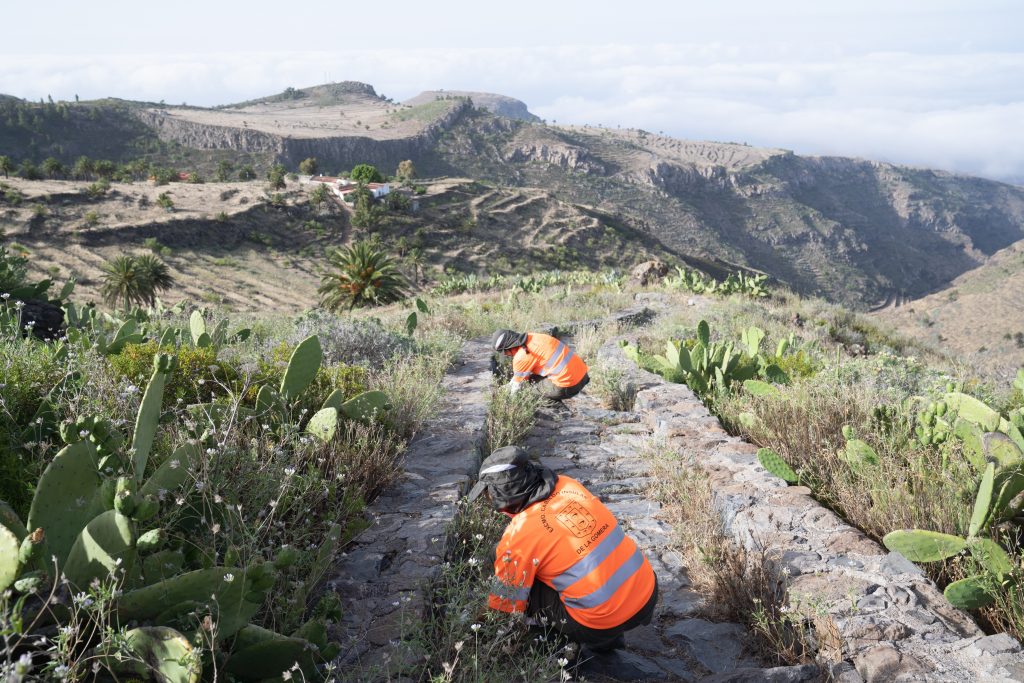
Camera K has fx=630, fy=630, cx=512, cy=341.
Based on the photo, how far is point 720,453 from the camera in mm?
4977

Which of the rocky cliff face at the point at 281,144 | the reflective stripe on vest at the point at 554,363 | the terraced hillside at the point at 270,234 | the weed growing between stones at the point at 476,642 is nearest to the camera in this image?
the weed growing between stones at the point at 476,642

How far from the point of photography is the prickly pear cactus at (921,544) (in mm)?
2975

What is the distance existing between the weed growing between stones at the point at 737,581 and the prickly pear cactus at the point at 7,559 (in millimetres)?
2606

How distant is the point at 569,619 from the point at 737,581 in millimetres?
983

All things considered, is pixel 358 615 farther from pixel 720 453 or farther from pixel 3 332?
pixel 3 332

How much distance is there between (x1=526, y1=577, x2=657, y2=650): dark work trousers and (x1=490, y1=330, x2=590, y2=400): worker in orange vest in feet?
12.2

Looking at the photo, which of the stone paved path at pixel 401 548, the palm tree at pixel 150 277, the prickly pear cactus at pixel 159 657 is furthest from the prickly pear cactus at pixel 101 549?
the palm tree at pixel 150 277

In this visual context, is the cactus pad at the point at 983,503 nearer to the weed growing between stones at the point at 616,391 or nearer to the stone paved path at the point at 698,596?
the stone paved path at the point at 698,596

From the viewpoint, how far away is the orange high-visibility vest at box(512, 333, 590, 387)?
6.70m

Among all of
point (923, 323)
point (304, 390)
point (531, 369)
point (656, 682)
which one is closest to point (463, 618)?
point (656, 682)

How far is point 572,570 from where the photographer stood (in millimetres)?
2822

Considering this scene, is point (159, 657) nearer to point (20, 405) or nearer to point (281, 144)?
point (20, 405)

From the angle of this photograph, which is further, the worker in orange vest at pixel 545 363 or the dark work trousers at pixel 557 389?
the dark work trousers at pixel 557 389

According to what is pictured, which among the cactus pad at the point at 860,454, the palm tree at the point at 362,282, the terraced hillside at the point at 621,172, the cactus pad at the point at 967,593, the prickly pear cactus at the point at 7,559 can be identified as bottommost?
the palm tree at the point at 362,282
